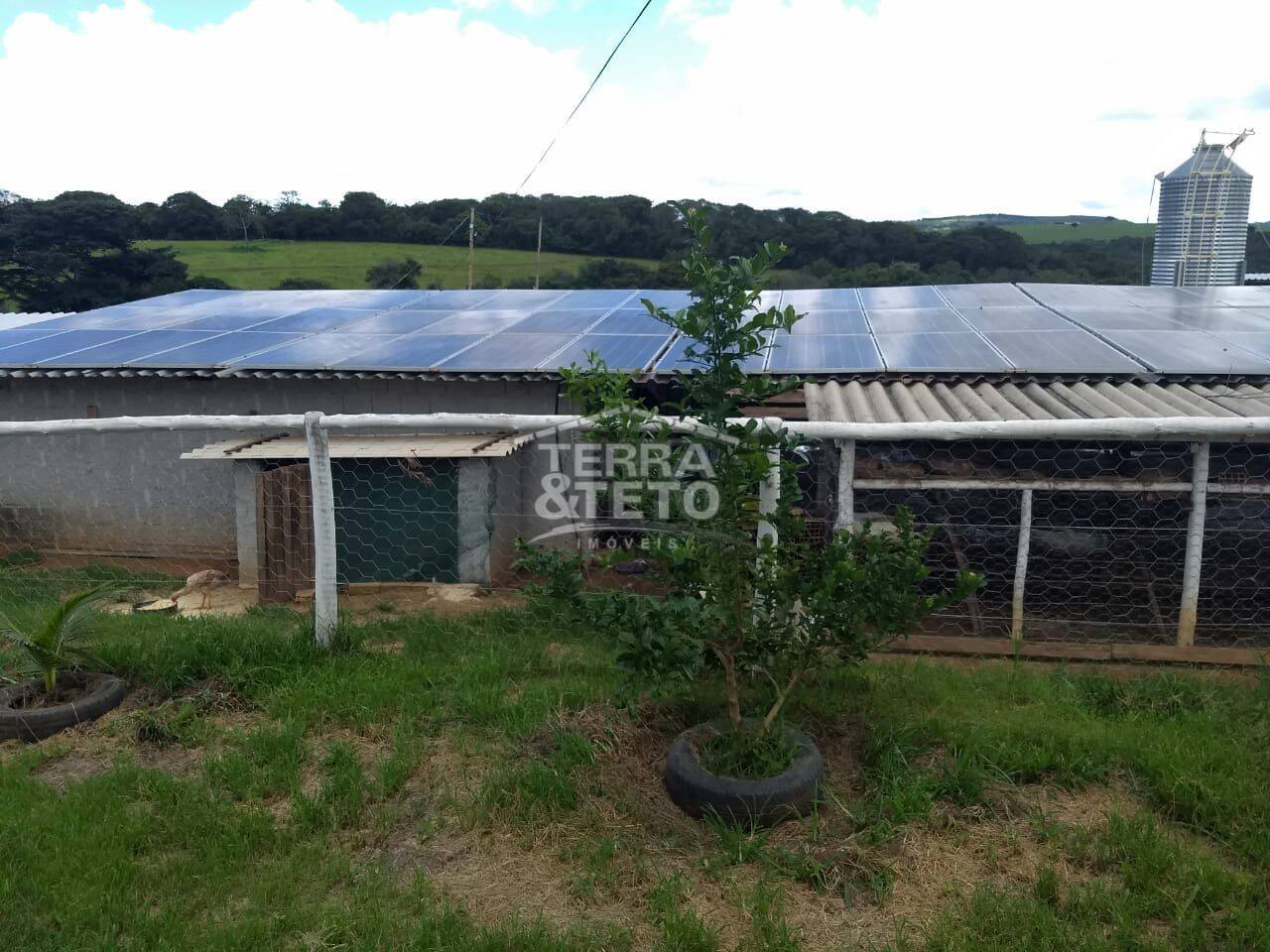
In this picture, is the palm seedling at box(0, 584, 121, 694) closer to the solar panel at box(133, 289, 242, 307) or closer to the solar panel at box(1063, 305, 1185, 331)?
the solar panel at box(1063, 305, 1185, 331)

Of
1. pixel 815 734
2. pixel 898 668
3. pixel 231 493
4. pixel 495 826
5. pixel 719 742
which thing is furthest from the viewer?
pixel 231 493

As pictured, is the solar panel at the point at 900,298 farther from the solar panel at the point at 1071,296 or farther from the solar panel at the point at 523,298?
the solar panel at the point at 523,298

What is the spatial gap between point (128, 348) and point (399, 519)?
452 centimetres

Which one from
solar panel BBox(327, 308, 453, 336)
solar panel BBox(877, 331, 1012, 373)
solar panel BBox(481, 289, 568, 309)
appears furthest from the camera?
solar panel BBox(481, 289, 568, 309)

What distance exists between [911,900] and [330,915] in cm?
189

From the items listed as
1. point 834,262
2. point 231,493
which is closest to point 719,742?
point 231,493

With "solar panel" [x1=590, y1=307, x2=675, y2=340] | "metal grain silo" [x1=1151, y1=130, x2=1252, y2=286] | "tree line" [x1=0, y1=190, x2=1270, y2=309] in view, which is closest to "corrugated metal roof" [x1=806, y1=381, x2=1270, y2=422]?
"solar panel" [x1=590, y1=307, x2=675, y2=340]

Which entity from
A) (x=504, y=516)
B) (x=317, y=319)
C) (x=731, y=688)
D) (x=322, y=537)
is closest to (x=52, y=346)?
(x=317, y=319)

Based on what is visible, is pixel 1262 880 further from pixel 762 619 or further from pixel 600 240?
pixel 600 240

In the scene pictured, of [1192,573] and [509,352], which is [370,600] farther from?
[1192,573]

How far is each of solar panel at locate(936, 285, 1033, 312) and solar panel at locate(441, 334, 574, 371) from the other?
5.19 m

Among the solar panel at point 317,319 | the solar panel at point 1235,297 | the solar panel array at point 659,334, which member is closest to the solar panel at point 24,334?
the solar panel array at point 659,334

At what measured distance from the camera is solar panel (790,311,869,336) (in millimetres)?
10016

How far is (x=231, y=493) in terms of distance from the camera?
988cm
